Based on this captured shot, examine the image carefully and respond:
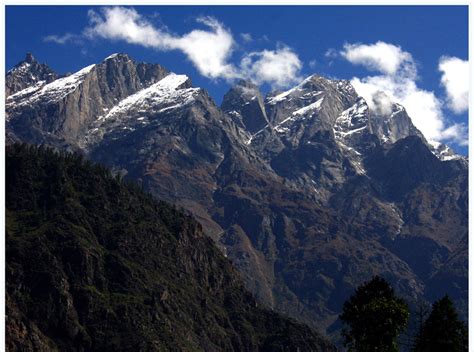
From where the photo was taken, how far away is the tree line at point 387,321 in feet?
293

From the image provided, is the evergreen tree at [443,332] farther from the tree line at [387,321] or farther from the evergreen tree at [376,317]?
the evergreen tree at [376,317]

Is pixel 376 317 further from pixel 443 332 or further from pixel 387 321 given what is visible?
pixel 443 332

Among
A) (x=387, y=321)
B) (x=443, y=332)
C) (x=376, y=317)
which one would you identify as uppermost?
(x=376, y=317)

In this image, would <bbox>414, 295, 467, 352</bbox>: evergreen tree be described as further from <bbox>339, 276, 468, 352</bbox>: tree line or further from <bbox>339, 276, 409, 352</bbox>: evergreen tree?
<bbox>339, 276, 409, 352</bbox>: evergreen tree

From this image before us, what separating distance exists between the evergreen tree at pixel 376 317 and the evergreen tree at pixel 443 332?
408cm

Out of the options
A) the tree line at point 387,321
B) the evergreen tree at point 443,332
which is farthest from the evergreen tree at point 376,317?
the evergreen tree at point 443,332

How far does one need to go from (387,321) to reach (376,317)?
126cm

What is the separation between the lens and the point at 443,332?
88.9 meters

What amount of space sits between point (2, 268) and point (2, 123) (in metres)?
9.47

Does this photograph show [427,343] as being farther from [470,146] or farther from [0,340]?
[0,340]

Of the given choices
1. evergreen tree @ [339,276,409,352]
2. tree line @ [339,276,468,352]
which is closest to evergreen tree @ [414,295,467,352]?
tree line @ [339,276,468,352]

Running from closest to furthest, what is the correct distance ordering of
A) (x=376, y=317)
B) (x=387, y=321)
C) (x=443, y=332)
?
1. (x=443, y=332)
2. (x=387, y=321)
3. (x=376, y=317)

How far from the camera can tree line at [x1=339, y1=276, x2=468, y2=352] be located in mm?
89250

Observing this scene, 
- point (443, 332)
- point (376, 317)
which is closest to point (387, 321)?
point (376, 317)
